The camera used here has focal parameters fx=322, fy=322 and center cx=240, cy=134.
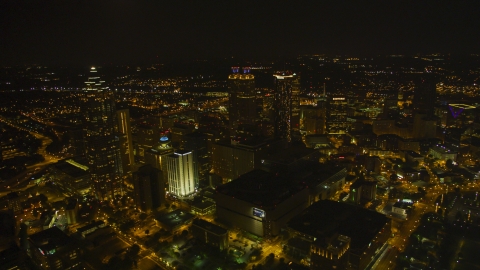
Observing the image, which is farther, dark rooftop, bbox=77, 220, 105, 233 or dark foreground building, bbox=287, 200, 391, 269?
dark rooftop, bbox=77, 220, 105, 233

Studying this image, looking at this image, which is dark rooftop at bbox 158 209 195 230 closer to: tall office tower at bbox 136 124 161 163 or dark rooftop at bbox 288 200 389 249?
dark rooftop at bbox 288 200 389 249

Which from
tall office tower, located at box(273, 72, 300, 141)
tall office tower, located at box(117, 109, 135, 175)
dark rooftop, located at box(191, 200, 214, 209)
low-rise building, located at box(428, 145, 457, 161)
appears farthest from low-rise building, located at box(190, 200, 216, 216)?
low-rise building, located at box(428, 145, 457, 161)

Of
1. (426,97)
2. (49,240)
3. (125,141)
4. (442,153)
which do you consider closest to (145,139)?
(125,141)

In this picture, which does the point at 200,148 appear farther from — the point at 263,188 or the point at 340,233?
the point at 340,233

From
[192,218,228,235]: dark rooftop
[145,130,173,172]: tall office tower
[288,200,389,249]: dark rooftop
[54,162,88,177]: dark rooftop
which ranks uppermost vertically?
[145,130,173,172]: tall office tower

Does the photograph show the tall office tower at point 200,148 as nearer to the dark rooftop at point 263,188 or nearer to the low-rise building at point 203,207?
the low-rise building at point 203,207

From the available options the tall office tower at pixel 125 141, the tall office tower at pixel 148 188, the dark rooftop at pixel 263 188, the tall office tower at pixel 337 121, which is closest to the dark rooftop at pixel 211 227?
the dark rooftop at pixel 263 188
